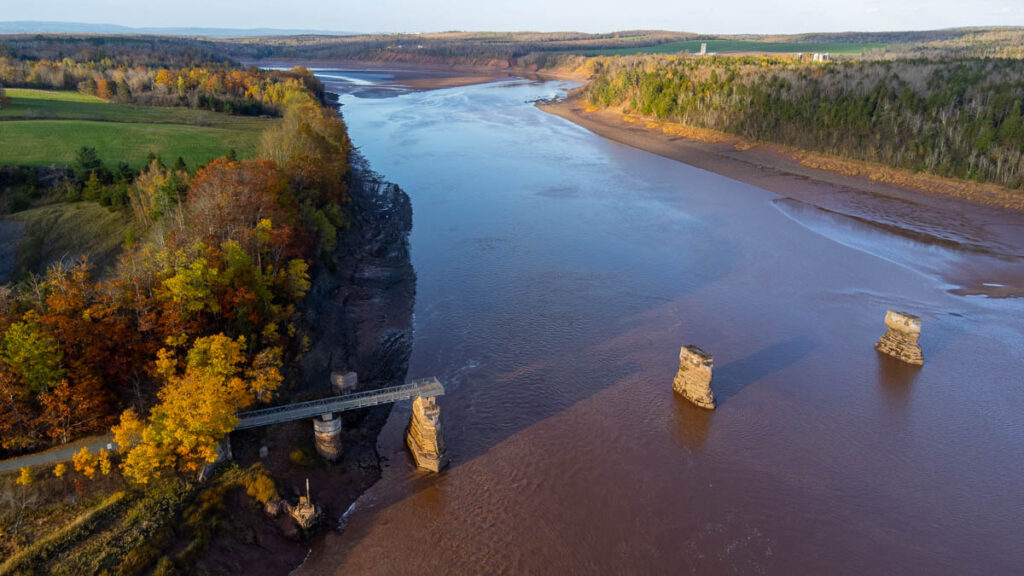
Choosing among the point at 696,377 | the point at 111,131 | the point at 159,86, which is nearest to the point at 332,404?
the point at 696,377

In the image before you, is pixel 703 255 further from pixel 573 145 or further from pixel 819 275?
pixel 573 145

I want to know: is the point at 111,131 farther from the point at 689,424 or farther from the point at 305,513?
the point at 689,424

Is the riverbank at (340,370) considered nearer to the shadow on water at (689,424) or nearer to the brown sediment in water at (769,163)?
the shadow on water at (689,424)

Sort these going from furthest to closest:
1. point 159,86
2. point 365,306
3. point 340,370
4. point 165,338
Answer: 1. point 159,86
2. point 365,306
3. point 340,370
4. point 165,338

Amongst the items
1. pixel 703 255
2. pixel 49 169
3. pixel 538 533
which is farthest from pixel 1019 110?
pixel 49 169

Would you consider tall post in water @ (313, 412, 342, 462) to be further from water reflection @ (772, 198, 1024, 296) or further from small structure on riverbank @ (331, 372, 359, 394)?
water reflection @ (772, 198, 1024, 296)

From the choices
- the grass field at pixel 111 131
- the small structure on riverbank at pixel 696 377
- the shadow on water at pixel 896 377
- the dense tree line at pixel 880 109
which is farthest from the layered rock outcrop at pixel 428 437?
the dense tree line at pixel 880 109
